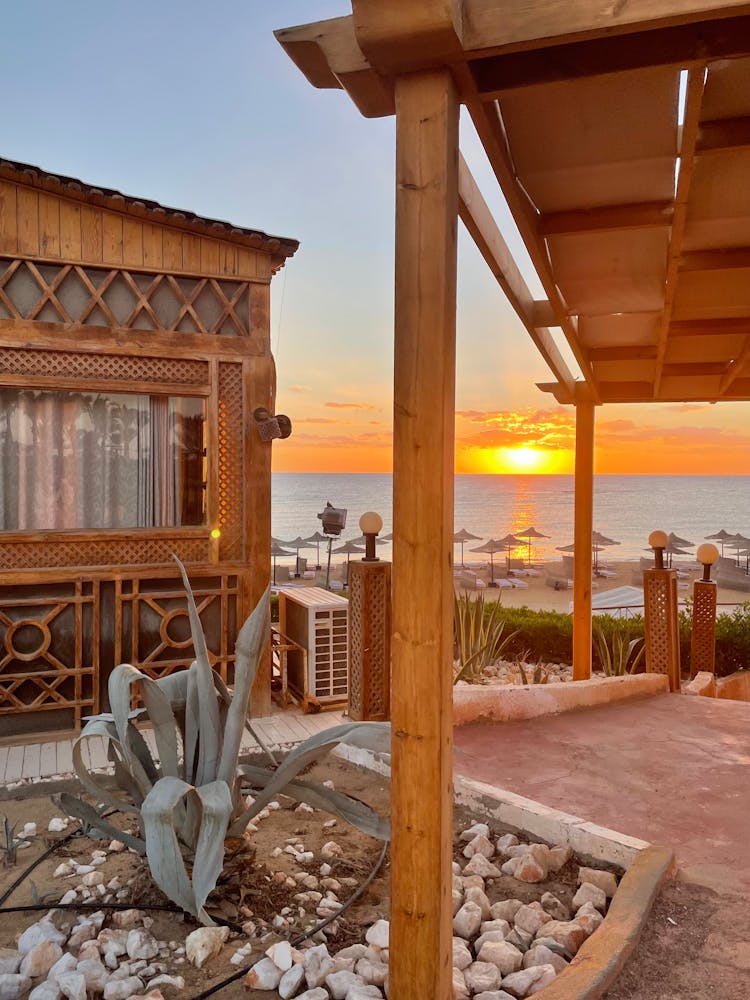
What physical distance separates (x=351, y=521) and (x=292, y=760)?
3750cm

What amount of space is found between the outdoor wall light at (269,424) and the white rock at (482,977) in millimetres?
2855

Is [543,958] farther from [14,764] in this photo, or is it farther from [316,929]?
[14,764]

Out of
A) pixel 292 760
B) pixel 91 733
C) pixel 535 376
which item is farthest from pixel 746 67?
pixel 535 376

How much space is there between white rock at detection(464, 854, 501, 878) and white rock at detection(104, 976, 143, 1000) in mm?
1049

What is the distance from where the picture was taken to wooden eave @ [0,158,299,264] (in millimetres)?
3766

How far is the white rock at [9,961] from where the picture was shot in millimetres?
1842

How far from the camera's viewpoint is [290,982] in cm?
176

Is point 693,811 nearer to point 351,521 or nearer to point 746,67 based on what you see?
point 746,67

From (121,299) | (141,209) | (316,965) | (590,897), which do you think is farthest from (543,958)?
(141,209)

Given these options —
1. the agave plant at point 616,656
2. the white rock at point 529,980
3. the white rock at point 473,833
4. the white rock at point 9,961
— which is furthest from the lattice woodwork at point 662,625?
the white rock at point 9,961

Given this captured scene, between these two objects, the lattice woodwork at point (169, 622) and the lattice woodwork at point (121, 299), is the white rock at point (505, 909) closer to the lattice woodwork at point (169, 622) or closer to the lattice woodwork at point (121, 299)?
the lattice woodwork at point (169, 622)

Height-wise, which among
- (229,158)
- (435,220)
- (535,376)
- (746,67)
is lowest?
(435,220)

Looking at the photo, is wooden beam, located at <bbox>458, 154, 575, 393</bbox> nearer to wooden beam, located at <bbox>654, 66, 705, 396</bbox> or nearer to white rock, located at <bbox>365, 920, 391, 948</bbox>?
wooden beam, located at <bbox>654, 66, 705, 396</bbox>

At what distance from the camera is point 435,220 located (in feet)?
5.11
